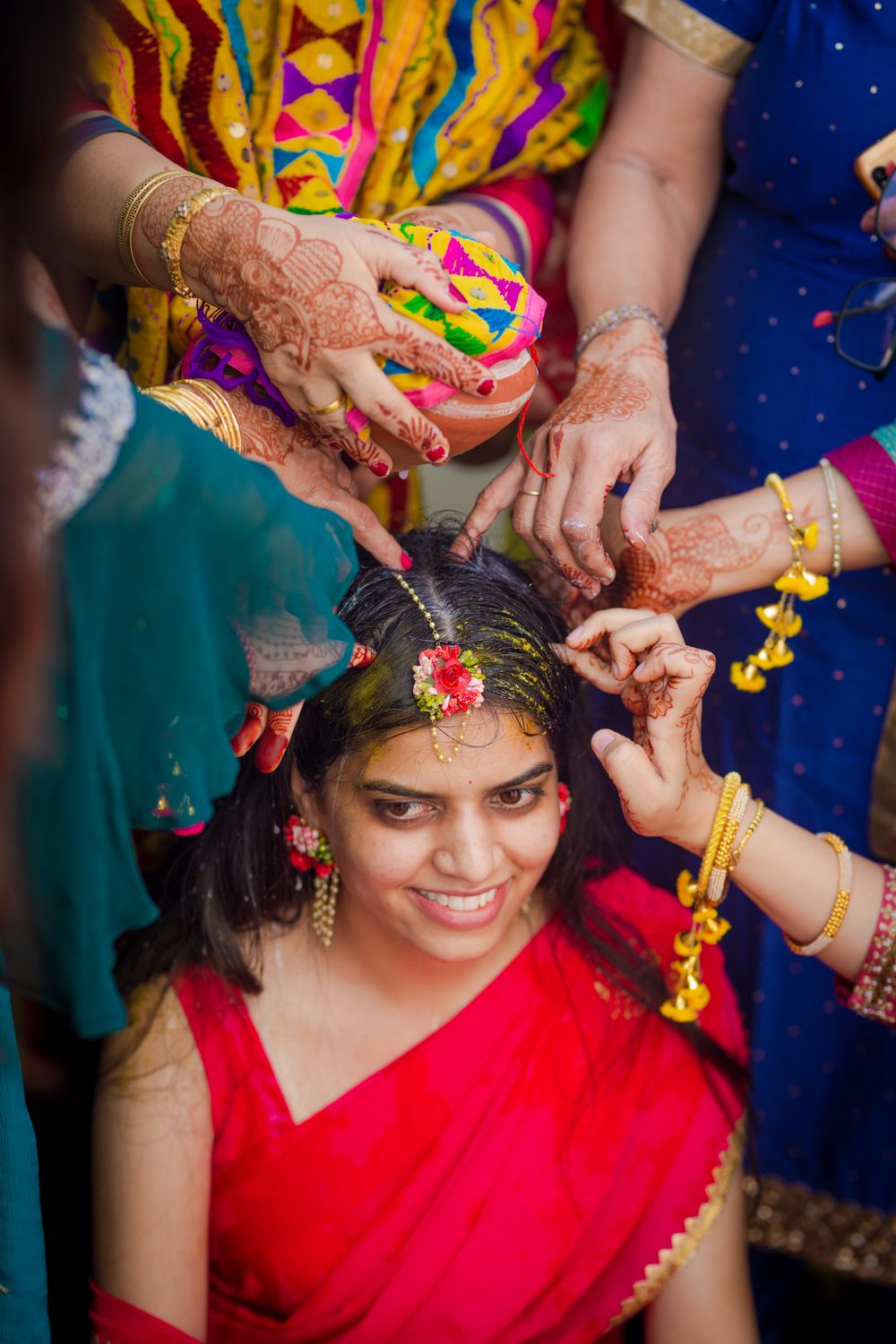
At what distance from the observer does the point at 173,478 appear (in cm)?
88

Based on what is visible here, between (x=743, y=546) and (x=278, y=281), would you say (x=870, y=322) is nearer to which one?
(x=743, y=546)

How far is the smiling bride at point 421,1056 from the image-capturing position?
141 centimetres

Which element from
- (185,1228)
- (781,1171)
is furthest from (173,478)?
(781,1171)

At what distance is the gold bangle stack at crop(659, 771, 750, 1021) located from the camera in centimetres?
135

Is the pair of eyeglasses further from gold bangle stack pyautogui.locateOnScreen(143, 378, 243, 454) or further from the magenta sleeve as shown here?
gold bangle stack pyautogui.locateOnScreen(143, 378, 243, 454)

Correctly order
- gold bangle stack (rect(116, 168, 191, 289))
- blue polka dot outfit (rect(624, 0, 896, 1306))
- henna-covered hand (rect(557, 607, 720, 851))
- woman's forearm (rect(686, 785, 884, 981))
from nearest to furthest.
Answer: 1. gold bangle stack (rect(116, 168, 191, 289))
2. henna-covered hand (rect(557, 607, 720, 851))
3. woman's forearm (rect(686, 785, 884, 981))
4. blue polka dot outfit (rect(624, 0, 896, 1306))

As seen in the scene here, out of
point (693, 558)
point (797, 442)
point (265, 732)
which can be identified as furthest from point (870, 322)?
point (265, 732)

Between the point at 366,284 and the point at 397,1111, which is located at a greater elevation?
the point at 366,284

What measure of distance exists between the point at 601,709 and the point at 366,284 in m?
0.92

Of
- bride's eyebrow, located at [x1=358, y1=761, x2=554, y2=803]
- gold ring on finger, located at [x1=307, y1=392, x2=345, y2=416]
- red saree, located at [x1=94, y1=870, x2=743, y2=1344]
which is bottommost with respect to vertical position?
red saree, located at [x1=94, y1=870, x2=743, y2=1344]

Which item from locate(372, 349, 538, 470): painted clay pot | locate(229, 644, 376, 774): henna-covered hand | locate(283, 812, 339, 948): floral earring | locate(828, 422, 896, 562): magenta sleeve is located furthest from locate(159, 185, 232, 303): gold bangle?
locate(828, 422, 896, 562): magenta sleeve

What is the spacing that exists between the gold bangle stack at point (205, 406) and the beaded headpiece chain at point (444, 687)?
14.3 inches

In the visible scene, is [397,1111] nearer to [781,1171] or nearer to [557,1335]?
[557,1335]

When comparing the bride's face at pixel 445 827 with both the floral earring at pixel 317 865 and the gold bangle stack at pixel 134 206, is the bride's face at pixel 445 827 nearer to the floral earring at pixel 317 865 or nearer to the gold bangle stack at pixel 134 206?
the floral earring at pixel 317 865
